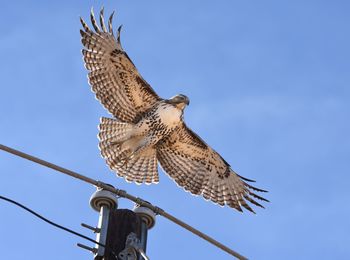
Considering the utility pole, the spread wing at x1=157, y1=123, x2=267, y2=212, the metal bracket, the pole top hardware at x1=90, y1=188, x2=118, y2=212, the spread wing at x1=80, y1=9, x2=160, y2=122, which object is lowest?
the metal bracket

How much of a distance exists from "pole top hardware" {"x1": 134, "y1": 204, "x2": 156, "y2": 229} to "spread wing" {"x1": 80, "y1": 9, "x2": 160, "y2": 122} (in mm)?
6868

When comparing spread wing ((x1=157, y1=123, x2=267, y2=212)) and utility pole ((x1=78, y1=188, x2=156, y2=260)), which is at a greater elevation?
spread wing ((x1=157, y1=123, x2=267, y2=212))

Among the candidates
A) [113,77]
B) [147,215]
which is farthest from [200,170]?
[147,215]

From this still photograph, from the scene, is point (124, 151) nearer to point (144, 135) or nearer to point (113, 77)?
point (144, 135)

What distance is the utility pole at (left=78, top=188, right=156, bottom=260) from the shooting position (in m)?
4.42

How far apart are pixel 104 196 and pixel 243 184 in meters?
7.43

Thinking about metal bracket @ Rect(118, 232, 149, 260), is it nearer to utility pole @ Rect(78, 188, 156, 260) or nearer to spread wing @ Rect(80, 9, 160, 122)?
utility pole @ Rect(78, 188, 156, 260)

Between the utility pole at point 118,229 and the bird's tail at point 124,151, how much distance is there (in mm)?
6977

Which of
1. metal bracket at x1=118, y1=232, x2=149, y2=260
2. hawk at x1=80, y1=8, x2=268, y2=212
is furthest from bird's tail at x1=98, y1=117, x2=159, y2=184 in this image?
metal bracket at x1=118, y1=232, x2=149, y2=260

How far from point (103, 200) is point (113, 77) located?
7.14 meters

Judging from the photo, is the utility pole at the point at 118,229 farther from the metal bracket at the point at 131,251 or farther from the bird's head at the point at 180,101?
the bird's head at the point at 180,101

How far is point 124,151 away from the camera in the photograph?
12031 mm

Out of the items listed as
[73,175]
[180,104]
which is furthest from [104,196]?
[180,104]

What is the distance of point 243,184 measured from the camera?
39.8 feet
